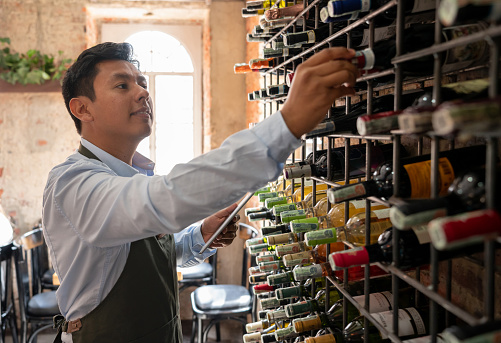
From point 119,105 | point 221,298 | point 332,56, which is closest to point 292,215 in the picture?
point 332,56

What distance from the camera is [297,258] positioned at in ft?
3.27

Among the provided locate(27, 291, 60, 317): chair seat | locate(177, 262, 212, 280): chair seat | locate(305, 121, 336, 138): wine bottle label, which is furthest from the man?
locate(177, 262, 212, 280): chair seat

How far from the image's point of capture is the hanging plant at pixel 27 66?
3.62 m

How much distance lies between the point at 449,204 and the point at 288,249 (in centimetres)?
49

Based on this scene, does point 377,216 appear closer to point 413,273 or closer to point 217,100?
point 413,273

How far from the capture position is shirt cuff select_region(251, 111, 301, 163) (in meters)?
0.72

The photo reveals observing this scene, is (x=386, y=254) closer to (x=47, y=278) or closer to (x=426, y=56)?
(x=426, y=56)

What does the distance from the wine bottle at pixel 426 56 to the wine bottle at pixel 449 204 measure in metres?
0.20

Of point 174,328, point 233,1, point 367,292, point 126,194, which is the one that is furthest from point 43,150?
point 367,292

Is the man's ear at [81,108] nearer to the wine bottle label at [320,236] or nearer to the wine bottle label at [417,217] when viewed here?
the wine bottle label at [320,236]

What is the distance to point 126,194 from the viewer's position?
31.9 inches

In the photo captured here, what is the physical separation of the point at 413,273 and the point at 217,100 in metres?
3.05

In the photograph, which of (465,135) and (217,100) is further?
(217,100)

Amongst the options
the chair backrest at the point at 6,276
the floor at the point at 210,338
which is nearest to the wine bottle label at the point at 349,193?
the chair backrest at the point at 6,276
